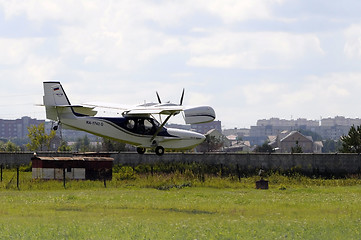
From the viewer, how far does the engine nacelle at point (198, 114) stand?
42188 mm

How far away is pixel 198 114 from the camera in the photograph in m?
42.5

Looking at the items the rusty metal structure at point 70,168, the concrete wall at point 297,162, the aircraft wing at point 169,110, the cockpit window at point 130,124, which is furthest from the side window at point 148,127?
the concrete wall at point 297,162

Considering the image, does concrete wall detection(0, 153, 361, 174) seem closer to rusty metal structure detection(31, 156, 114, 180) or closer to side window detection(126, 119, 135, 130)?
rusty metal structure detection(31, 156, 114, 180)

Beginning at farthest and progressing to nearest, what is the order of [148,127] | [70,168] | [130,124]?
[70,168], [148,127], [130,124]

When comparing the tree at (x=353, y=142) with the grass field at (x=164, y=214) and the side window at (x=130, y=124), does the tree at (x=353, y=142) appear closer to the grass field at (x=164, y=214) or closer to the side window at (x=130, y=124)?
the grass field at (x=164, y=214)

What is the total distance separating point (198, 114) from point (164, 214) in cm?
952

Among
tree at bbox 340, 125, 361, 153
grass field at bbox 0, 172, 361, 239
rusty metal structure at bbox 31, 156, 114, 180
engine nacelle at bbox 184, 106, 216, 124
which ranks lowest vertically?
grass field at bbox 0, 172, 361, 239

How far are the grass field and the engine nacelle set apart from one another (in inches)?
199

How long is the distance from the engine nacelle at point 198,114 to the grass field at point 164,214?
505 centimetres

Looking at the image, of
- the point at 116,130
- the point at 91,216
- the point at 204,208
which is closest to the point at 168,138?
the point at 116,130

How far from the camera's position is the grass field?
85.6ft

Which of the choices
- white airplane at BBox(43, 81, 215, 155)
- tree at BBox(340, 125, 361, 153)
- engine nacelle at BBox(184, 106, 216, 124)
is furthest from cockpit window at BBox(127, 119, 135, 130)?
tree at BBox(340, 125, 361, 153)

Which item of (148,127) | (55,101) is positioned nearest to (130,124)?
(148,127)

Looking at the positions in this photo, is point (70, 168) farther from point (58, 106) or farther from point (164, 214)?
point (164, 214)
